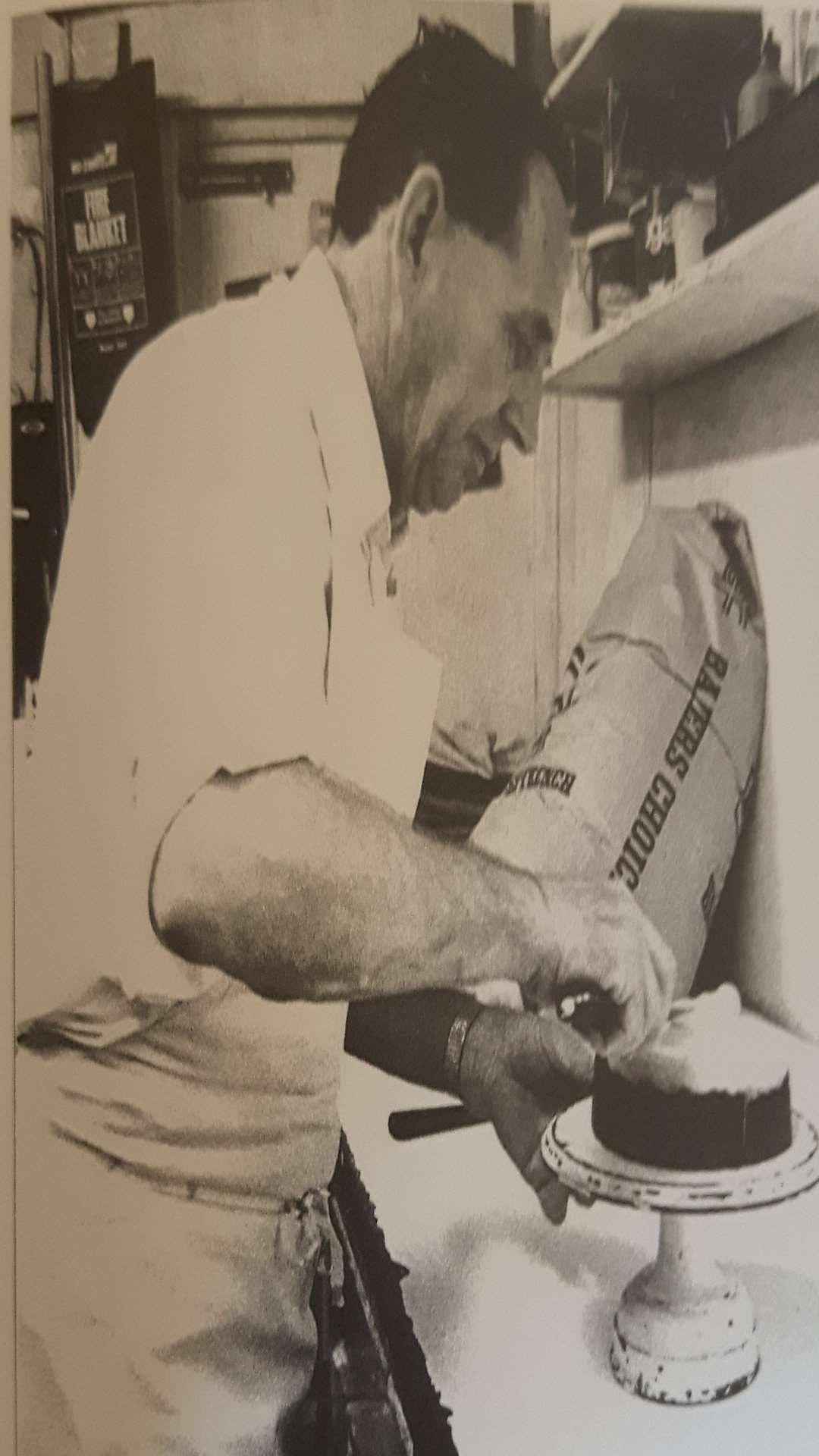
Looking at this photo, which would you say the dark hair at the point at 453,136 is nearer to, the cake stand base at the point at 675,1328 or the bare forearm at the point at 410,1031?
the bare forearm at the point at 410,1031

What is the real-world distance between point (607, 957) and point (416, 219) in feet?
1.59

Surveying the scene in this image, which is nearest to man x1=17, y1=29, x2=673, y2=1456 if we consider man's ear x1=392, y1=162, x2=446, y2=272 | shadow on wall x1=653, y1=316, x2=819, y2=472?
man's ear x1=392, y1=162, x2=446, y2=272

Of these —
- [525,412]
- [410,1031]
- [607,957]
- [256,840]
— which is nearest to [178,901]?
[256,840]

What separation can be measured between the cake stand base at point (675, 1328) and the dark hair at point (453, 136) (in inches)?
26.2

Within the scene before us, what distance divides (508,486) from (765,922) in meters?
0.33

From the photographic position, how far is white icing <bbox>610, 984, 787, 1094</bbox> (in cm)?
73

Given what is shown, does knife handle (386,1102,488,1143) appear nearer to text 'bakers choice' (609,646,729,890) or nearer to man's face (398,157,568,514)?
text 'bakers choice' (609,646,729,890)

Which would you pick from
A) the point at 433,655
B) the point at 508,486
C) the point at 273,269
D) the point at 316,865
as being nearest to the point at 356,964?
the point at 316,865

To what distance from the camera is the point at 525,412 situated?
0.73 metres

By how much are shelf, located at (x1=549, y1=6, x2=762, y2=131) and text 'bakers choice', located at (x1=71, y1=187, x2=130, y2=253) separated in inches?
11.3

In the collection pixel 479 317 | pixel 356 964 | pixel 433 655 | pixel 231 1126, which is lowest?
pixel 231 1126

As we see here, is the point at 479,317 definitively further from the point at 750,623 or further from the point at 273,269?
the point at 750,623

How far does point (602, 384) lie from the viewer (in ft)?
2.41

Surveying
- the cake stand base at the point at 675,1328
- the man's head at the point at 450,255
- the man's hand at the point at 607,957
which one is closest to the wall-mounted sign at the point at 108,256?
the man's head at the point at 450,255
